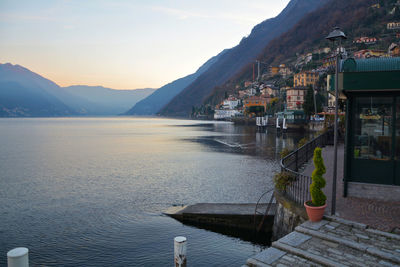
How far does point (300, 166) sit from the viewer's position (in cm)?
1858

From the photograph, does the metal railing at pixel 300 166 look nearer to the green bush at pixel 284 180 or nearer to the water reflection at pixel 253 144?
the green bush at pixel 284 180

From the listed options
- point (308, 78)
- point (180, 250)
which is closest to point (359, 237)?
point (180, 250)

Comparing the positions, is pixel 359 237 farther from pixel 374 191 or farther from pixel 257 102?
pixel 257 102

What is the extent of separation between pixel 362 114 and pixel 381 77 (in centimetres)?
146

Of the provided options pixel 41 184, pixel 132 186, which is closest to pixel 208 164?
pixel 132 186

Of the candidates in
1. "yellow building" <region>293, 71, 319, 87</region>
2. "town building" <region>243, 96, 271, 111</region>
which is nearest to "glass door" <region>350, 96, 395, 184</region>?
"yellow building" <region>293, 71, 319, 87</region>

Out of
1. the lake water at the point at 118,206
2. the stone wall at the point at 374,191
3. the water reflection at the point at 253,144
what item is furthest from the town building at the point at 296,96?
the stone wall at the point at 374,191

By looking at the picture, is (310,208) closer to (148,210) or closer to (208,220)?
(208,220)

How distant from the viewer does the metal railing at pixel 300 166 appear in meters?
10.6

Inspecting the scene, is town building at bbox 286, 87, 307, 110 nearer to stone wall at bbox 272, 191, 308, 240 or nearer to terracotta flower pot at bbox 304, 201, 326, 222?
stone wall at bbox 272, 191, 308, 240

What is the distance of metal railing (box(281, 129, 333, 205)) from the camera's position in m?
10.6

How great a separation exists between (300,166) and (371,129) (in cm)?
848

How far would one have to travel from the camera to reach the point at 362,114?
34.4ft

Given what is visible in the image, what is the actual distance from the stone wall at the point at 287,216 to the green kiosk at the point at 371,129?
239 cm
